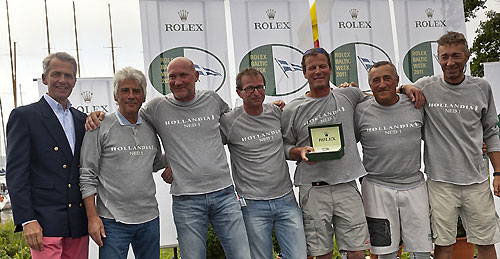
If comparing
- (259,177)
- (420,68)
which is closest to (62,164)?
(259,177)

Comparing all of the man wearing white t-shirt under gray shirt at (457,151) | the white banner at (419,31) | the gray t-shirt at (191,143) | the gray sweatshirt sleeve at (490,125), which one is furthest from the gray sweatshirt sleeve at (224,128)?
the white banner at (419,31)

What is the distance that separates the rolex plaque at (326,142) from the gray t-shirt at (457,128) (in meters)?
0.94

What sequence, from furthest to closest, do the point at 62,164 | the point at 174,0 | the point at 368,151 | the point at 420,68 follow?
the point at 420,68 → the point at 174,0 → the point at 368,151 → the point at 62,164

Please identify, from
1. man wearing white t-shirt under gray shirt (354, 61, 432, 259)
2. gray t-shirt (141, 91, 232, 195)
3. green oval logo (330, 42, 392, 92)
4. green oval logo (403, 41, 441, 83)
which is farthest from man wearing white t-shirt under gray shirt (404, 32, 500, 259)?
green oval logo (403, 41, 441, 83)

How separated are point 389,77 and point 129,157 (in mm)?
2248

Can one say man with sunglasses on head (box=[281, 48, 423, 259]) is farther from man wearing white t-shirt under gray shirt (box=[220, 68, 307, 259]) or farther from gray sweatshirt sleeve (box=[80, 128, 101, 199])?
Result: gray sweatshirt sleeve (box=[80, 128, 101, 199])

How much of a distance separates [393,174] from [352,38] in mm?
2802

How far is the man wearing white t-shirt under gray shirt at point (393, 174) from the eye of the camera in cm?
388

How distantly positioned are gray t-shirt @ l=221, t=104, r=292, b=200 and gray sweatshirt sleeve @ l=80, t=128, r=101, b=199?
1083 mm

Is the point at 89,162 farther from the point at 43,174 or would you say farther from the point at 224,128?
the point at 224,128

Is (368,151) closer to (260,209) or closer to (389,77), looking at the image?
(389,77)

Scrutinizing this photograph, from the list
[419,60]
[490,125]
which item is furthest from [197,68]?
[490,125]

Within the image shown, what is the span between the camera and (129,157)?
11.4 feet

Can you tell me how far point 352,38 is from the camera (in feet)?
20.2
